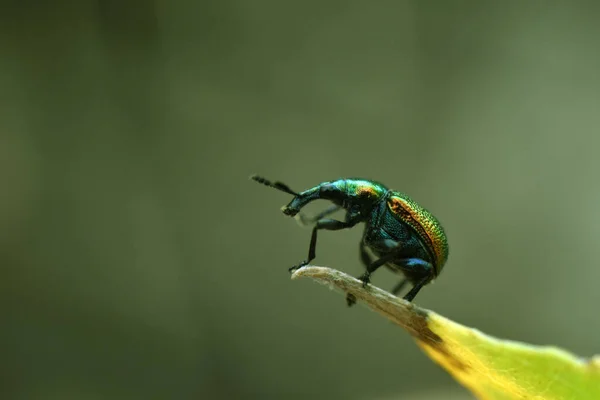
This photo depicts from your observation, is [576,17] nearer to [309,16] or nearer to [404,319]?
[309,16]

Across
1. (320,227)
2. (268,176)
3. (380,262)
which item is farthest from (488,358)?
(268,176)

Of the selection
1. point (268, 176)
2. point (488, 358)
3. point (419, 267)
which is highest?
point (268, 176)

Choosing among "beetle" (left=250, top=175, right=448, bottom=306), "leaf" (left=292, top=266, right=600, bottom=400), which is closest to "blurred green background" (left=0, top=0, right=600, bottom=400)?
"beetle" (left=250, top=175, right=448, bottom=306)

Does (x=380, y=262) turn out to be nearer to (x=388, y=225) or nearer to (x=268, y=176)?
(x=388, y=225)

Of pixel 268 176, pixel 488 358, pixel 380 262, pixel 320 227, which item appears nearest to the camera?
pixel 488 358

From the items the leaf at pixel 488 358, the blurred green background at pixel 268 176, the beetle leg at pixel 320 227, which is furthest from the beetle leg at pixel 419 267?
the blurred green background at pixel 268 176

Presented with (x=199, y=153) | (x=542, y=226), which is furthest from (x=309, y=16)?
(x=542, y=226)

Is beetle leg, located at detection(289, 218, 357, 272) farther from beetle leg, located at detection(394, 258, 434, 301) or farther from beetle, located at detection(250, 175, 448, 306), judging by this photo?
beetle leg, located at detection(394, 258, 434, 301)
